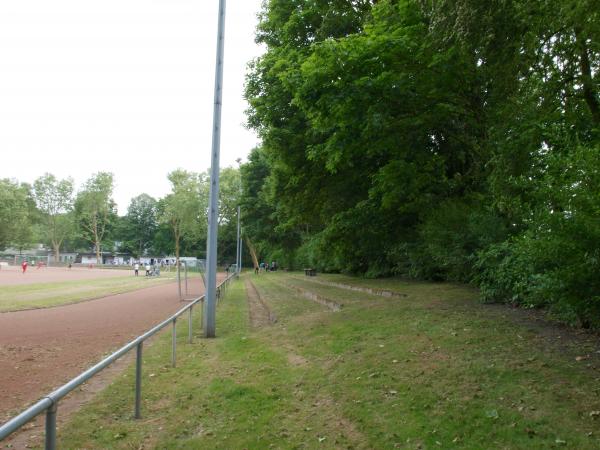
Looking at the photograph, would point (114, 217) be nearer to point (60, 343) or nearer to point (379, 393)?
point (60, 343)

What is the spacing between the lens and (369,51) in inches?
424

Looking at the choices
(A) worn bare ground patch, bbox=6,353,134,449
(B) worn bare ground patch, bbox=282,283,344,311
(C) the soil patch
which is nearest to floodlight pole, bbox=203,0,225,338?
(C) the soil patch

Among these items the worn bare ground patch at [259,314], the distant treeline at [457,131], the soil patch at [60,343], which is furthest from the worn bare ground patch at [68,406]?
the distant treeline at [457,131]

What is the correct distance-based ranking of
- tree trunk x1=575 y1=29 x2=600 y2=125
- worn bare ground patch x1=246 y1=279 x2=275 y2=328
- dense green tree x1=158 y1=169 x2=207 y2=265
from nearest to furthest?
tree trunk x1=575 y1=29 x2=600 y2=125
worn bare ground patch x1=246 y1=279 x2=275 y2=328
dense green tree x1=158 y1=169 x2=207 y2=265

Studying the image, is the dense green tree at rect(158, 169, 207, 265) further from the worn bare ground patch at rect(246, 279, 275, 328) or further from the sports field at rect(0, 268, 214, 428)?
the worn bare ground patch at rect(246, 279, 275, 328)

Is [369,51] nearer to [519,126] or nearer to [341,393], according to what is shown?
[519,126]

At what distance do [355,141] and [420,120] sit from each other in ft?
5.58

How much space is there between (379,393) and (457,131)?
A: 10194 mm

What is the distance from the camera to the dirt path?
289 inches

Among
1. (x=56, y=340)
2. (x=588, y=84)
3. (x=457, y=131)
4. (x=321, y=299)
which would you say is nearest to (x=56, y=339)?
(x=56, y=340)

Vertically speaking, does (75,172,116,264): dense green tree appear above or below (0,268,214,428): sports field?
above

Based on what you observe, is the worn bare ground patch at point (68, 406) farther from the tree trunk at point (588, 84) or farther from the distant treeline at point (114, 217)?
the distant treeline at point (114, 217)

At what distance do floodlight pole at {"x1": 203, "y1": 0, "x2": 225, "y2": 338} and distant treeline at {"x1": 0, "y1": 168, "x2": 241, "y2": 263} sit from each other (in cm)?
5792

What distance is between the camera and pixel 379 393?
5688 millimetres
